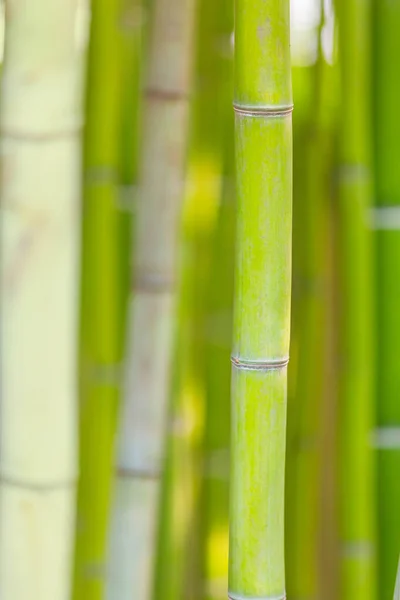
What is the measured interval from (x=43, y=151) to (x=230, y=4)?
15.1 inches

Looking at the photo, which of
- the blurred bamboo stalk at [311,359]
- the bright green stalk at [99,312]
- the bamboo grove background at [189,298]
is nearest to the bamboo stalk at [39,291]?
the bamboo grove background at [189,298]

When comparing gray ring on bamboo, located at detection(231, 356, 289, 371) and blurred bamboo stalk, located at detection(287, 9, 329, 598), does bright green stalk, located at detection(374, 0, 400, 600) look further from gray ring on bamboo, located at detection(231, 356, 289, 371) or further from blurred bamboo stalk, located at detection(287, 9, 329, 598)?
gray ring on bamboo, located at detection(231, 356, 289, 371)

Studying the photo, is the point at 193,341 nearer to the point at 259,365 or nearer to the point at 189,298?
the point at 189,298

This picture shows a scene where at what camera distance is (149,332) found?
52 centimetres

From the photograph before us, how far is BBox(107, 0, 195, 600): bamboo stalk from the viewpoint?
0.50 metres

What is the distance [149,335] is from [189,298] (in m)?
0.24

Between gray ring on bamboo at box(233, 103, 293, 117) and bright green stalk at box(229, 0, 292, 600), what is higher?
gray ring on bamboo at box(233, 103, 293, 117)

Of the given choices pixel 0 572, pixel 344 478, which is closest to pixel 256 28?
Answer: pixel 0 572

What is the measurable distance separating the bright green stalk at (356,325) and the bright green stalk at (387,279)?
0.02 m

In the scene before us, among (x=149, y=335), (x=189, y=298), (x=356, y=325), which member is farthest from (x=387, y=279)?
(x=149, y=335)

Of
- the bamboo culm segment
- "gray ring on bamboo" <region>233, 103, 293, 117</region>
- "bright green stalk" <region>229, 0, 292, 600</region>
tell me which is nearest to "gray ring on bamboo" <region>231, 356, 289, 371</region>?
"bright green stalk" <region>229, 0, 292, 600</region>

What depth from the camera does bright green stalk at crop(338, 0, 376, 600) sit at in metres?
0.69

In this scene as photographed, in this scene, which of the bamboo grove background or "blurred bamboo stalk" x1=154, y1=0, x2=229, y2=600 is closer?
the bamboo grove background

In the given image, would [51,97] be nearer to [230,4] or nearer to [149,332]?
[149,332]
